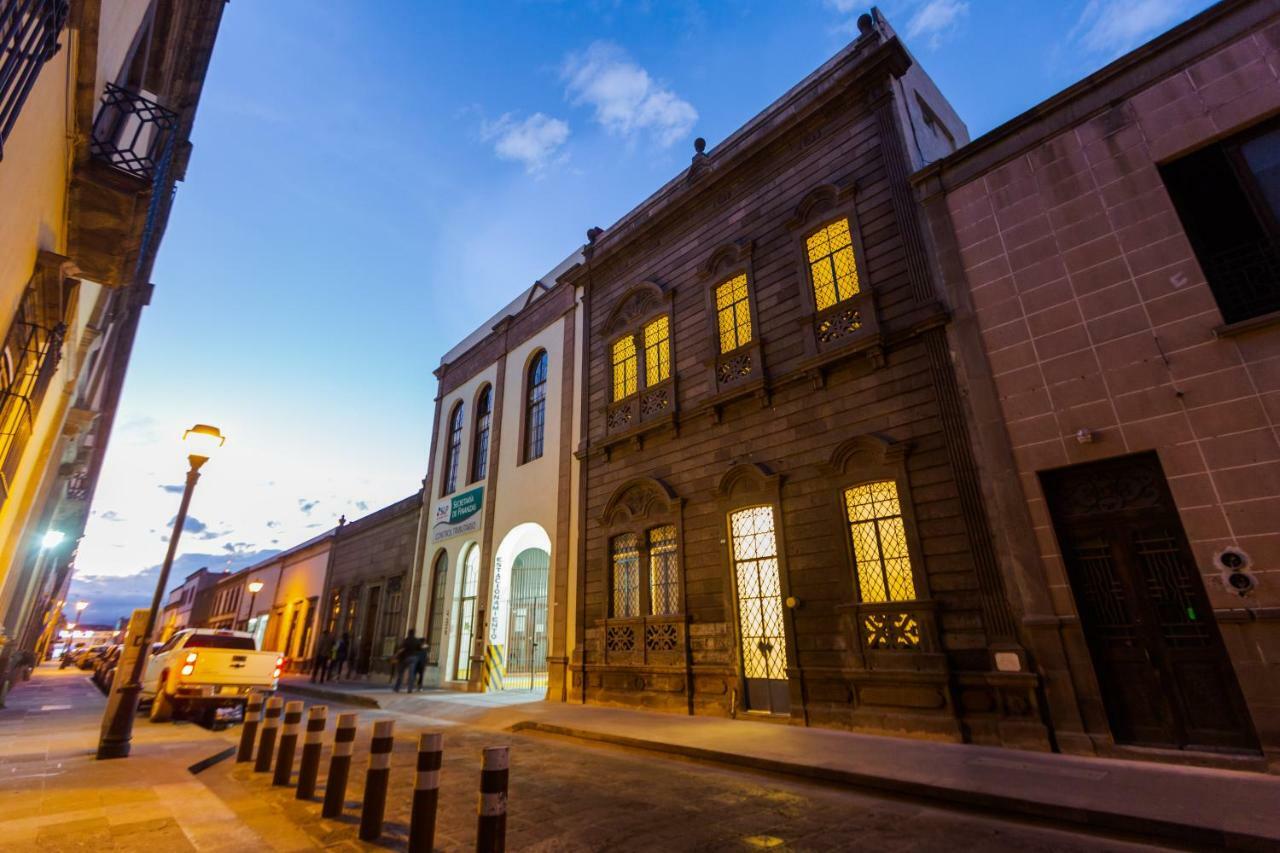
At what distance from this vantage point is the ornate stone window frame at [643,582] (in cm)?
1091

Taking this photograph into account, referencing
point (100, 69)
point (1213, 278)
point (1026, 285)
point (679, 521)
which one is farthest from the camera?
point (679, 521)

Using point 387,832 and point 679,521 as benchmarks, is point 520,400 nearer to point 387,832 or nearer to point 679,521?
point 679,521

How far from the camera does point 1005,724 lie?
6.83 metres

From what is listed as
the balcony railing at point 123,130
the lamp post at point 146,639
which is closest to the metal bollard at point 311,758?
the lamp post at point 146,639

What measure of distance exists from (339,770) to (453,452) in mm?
16944

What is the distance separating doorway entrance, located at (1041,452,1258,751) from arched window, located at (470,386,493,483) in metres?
15.4

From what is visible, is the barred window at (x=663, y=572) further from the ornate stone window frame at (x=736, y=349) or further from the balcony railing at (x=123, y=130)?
the balcony railing at (x=123, y=130)

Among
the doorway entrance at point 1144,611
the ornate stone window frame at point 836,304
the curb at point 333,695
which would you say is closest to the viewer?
the doorway entrance at point 1144,611

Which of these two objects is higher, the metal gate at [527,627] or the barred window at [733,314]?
the barred window at [733,314]

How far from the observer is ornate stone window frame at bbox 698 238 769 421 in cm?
1073

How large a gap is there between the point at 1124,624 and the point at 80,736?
14271mm

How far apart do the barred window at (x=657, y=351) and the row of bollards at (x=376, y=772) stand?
29.7 feet

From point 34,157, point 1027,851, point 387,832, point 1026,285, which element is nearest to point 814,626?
point 1027,851

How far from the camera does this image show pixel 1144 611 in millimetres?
6418
